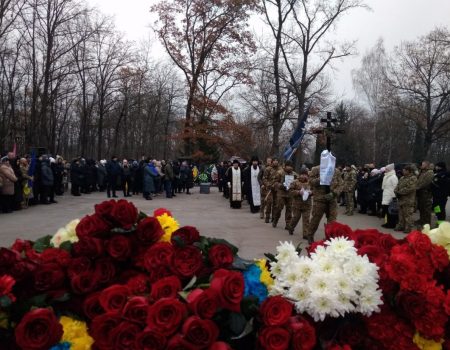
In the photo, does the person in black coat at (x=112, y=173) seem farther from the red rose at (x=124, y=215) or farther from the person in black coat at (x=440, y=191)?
the red rose at (x=124, y=215)

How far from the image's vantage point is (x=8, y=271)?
7.62 feet

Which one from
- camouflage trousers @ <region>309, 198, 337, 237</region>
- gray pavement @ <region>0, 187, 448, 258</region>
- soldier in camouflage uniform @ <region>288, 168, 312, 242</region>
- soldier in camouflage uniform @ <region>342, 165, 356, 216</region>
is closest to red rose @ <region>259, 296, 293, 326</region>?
gray pavement @ <region>0, 187, 448, 258</region>

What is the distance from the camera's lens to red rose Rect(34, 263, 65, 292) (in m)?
2.38

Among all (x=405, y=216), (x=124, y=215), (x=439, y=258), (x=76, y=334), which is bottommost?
(x=405, y=216)

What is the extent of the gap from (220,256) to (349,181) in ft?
49.2

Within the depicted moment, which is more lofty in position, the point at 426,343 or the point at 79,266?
the point at 79,266

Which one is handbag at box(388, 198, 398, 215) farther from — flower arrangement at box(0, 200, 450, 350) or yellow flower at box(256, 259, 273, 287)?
yellow flower at box(256, 259, 273, 287)

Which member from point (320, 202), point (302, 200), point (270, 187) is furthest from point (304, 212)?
point (270, 187)

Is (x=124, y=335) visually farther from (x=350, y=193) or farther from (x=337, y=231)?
(x=350, y=193)

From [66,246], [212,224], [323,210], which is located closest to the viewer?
[66,246]

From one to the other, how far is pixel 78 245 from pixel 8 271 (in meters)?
0.38

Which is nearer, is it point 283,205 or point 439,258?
point 439,258

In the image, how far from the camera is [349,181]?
55.1 feet

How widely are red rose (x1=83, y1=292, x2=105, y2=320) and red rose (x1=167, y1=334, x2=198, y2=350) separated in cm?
49
